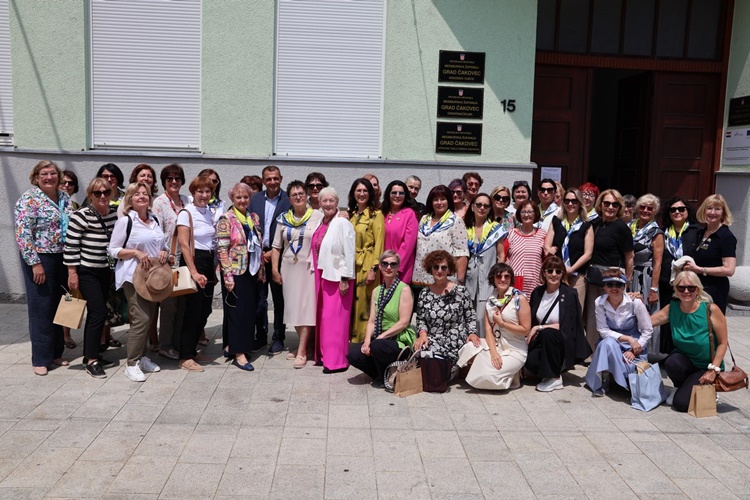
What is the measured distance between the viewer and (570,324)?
21.3 ft

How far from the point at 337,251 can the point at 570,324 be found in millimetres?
2227

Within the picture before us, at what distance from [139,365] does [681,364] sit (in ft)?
15.8

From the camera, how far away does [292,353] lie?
7.55 m

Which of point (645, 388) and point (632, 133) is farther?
point (632, 133)

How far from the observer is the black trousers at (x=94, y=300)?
650 cm

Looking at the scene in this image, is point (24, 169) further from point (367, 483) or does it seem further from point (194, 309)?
point (367, 483)

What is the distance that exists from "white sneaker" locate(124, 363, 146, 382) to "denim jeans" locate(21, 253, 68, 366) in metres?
0.79

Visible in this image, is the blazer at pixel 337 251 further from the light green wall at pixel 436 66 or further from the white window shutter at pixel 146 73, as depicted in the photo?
the white window shutter at pixel 146 73

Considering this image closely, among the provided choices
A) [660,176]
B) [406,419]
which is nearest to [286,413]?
[406,419]

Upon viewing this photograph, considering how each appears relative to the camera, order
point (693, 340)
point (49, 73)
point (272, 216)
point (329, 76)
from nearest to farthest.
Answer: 1. point (693, 340)
2. point (272, 216)
3. point (49, 73)
4. point (329, 76)

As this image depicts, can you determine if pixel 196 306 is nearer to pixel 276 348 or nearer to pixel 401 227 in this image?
pixel 276 348

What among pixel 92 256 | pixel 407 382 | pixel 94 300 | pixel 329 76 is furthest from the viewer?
pixel 329 76

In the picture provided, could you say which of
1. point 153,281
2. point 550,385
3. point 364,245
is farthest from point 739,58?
point 153,281

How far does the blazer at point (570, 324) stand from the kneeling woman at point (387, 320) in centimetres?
119
